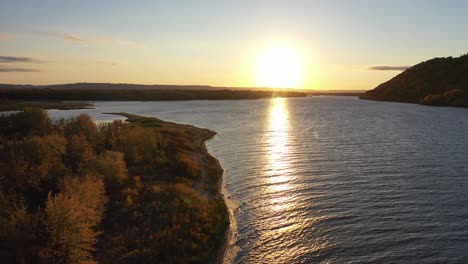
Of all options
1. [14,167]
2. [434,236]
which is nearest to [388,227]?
[434,236]

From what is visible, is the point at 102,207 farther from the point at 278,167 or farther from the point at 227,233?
the point at 278,167

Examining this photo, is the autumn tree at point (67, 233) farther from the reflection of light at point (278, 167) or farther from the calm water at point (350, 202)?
the reflection of light at point (278, 167)

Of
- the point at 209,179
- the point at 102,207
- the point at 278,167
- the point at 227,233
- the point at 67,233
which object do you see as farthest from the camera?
the point at 278,167

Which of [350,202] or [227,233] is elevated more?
[350,202]

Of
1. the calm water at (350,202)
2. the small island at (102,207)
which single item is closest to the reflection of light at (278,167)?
the calm water at (350,202)

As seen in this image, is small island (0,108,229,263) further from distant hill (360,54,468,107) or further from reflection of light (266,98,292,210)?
distant hill (360,54,468,107)

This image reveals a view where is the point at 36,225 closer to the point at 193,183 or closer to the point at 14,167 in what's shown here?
the point at 14,167

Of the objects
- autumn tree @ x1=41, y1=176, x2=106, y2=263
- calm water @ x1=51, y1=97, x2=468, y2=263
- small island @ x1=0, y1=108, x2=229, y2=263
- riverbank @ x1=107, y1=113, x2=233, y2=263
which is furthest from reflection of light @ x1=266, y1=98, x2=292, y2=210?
autumn tree @ x1=41, y1=176, x2=106, y2=263

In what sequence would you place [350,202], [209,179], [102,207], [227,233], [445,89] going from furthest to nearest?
[445,89]
[209,179]
[350,202]
[227,233]
[102,207]

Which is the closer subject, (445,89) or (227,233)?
(227,233)

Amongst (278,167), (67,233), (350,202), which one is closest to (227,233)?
(67,233)
